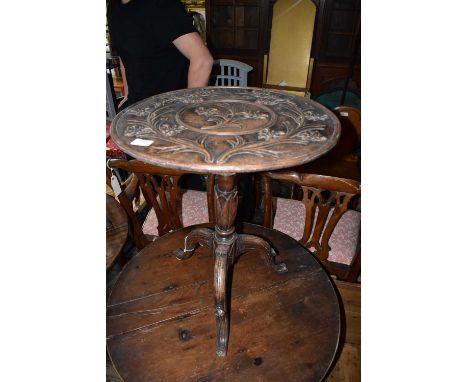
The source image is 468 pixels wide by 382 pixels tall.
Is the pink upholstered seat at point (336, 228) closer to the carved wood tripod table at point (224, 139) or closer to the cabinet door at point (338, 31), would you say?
the carved wood tripod table at point (224, 139)

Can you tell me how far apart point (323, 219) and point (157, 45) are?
4.08ft

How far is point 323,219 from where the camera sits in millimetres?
1341

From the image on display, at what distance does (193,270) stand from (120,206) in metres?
0.44

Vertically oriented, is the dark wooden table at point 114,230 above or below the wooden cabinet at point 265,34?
below

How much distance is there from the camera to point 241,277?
120cm

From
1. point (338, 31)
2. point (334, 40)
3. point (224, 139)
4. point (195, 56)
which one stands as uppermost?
point (338, 31)

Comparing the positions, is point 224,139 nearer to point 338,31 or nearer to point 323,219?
point 323,219

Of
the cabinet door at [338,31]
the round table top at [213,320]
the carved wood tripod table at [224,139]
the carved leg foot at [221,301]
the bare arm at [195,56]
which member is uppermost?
the cabinet door at [338,31]

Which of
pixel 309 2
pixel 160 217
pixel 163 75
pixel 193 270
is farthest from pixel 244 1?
pixel 193 270

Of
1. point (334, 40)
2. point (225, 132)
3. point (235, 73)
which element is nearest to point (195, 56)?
point (225, 132)

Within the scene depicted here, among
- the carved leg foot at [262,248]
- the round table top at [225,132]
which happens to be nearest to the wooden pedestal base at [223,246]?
the carved leg foot at [262,248]

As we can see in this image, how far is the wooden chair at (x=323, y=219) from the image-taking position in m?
1.26

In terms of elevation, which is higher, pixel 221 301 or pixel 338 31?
pixel 338 31

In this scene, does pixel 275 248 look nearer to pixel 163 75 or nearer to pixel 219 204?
pixel 219 204
